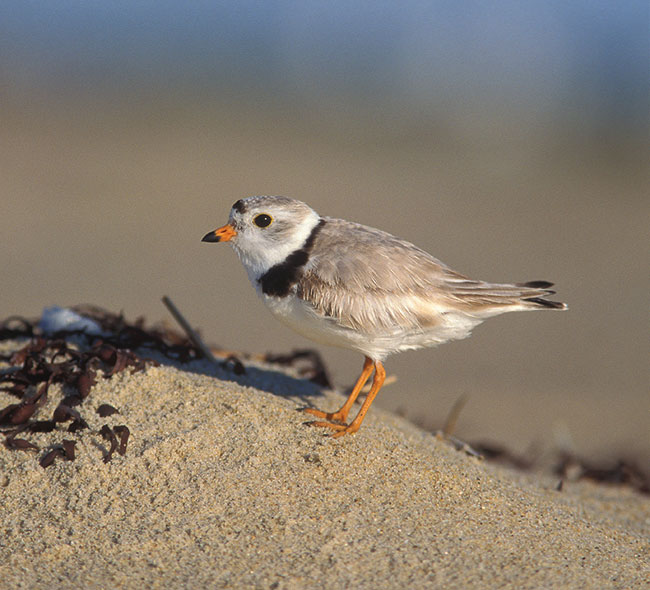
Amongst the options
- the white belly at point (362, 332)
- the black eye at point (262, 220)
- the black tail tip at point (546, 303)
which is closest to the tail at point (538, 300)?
the black tail tip at point (546, 303)

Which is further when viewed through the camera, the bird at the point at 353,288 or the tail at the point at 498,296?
the tail at the point at 498,296

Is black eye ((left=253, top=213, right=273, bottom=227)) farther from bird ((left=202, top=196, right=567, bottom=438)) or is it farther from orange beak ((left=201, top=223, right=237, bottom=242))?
orange beak ((left=201, top=223, right=237, bottom=242))

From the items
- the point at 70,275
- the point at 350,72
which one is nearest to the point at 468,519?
the point at 70,275

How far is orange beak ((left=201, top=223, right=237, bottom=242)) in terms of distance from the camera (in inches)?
150

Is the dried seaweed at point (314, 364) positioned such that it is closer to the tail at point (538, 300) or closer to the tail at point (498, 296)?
the tail at point (498, 296)

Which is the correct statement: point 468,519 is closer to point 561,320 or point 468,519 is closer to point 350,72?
point 561,320

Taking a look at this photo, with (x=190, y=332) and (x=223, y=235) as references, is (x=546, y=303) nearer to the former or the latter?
(x=223, y=235)

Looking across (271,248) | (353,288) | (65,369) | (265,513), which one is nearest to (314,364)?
(271,248)

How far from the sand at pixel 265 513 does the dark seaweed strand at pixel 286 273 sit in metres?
0.49

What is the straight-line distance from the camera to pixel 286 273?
3.60 metres

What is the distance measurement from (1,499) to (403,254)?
193 centimetres

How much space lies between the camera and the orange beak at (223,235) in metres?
3.81

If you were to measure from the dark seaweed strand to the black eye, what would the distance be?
0.69ft

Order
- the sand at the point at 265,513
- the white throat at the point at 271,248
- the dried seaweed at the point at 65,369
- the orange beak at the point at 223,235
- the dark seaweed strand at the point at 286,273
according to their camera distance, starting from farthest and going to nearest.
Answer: the orange beak at the point at 223,235
the white throat at the point at 271,248
the dark seaweed strand at the point at 286,273
the dried seaweed at the point at 65,369
the sand at the point at 265,513
